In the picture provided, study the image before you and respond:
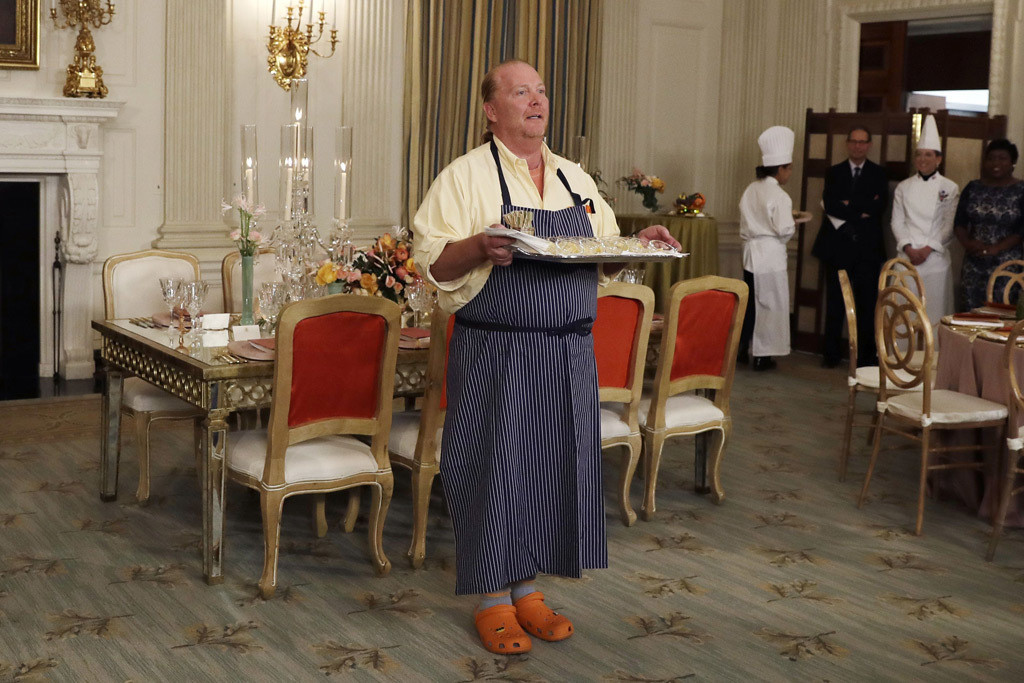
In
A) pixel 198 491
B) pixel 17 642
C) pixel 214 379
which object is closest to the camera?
pixel 17 642

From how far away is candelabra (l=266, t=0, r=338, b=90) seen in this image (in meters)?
7.00

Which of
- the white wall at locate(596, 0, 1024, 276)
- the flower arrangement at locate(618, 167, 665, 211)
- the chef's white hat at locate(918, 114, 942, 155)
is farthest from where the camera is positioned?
the white wall at locate(596, 0, 1024, 276)

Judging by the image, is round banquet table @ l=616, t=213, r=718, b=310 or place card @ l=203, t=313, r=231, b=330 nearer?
place card @ l=203, t=313, r=231, b=330

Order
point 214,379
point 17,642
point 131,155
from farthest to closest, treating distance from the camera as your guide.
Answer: point 131,155 < point 214,379 < point 17,642

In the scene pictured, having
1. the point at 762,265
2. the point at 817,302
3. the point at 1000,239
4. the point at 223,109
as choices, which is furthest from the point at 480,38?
the point at 1000,239

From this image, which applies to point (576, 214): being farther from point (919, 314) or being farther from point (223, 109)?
point (223, 109)

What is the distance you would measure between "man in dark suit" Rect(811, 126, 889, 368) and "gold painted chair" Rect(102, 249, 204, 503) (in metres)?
4.75

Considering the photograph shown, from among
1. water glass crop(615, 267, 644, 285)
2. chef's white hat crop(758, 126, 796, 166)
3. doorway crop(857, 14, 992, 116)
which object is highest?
doorway crop(857, 14, 992, 116)

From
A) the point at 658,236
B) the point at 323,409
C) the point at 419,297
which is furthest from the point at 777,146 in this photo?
the point at 323,409

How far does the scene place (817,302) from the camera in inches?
329

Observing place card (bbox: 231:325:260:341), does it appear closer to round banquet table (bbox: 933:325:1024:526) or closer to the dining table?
the dining table

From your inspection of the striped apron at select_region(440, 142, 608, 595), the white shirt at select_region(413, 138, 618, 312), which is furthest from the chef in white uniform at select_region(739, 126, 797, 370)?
the white shirt at select_region(413, 138, 618, 312)

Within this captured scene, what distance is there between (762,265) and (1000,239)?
1.54 meters

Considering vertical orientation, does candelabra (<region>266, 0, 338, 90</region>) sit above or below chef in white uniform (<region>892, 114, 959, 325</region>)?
above
